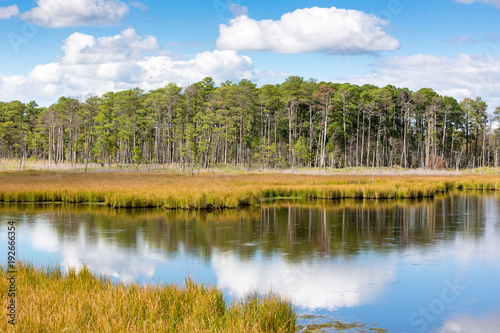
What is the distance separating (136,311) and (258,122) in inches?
3107

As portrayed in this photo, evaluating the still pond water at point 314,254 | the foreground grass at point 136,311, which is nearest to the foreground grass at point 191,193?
the still pond water at point 314,254

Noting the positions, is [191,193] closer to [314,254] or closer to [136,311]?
[314,254]

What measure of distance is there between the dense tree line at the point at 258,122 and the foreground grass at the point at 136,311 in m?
58.7

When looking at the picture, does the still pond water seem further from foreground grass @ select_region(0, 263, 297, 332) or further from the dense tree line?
the dense tree line

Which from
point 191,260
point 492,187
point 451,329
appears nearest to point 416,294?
point 451,329

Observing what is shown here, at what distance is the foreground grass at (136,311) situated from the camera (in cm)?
721

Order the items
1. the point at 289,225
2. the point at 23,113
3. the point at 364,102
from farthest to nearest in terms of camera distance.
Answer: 1. the point at 23,113
2. the point at 364,102
3. the point at 289,225

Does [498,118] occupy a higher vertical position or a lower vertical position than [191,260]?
higher

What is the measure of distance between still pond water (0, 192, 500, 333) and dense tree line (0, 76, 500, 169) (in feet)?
143

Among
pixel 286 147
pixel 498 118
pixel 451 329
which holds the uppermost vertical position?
pixel 498 118

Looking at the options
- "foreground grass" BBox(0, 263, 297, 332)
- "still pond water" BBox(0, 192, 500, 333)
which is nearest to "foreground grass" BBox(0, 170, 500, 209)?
"still pond water" BBox(0, 192, 500, 333)

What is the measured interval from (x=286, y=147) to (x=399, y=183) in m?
44.8

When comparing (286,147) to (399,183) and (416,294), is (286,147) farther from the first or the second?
(416,294)

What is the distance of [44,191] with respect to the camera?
31.7m
